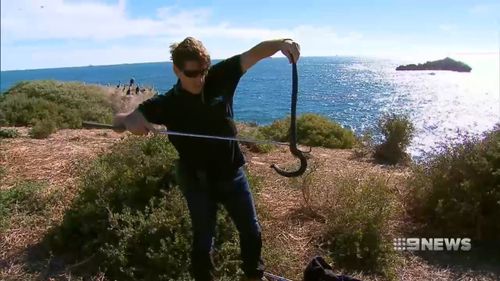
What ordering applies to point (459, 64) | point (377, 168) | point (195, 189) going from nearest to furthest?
point (195, 189), point (377, 168), point (459, 64)

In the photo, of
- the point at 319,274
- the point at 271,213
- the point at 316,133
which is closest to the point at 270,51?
the point at 319,274

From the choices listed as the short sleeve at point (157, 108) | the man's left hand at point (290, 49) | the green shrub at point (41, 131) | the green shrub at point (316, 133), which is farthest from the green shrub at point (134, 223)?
the green shrub at point (316, 133)

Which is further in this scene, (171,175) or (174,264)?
(171,175)

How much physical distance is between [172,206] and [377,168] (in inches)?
169

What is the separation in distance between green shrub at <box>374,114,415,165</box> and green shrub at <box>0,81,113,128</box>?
254 inches

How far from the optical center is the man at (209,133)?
312cm

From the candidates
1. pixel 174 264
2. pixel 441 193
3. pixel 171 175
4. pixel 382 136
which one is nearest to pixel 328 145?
pixel 382 136

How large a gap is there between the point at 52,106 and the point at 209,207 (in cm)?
1026

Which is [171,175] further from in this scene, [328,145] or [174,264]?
[328,145]

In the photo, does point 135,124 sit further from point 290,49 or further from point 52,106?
point 52,106

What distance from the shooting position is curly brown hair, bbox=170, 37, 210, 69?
295 cm

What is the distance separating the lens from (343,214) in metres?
4.55

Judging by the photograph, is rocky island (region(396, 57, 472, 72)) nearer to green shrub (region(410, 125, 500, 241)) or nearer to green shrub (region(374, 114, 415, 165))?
green shrub (region(374, 114, 415, 165))

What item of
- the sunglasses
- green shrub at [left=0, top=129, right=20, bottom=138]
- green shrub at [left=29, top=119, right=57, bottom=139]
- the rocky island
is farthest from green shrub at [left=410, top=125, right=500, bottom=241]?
the rocky island
